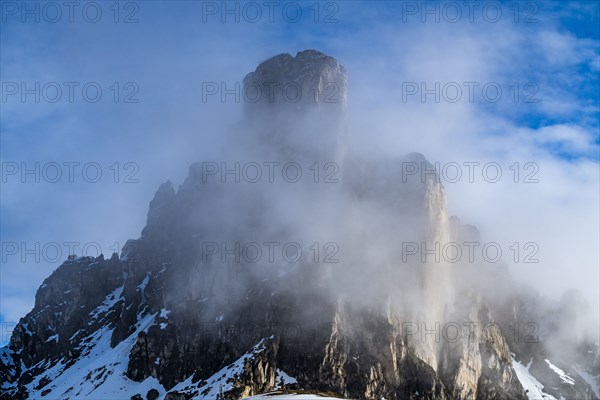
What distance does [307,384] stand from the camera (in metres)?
199

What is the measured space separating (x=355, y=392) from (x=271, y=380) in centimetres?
2277

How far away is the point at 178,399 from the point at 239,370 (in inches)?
707

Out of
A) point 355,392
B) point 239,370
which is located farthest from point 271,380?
point 355,392

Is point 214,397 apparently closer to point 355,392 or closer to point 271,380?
point 271,380

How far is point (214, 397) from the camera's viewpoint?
190375 mm

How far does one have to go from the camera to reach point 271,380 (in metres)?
198

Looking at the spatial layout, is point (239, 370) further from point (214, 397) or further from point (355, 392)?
point (355, 392)

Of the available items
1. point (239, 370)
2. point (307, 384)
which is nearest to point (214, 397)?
point (239, 370)

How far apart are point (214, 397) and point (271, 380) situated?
16478 millimetres

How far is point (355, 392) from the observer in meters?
198

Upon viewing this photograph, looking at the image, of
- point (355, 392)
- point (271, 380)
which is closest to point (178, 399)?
point (271, 380)

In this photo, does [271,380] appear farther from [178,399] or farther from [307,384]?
[178,399]

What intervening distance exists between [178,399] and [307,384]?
34.9 metres

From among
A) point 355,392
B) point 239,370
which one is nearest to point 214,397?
point 239,370
